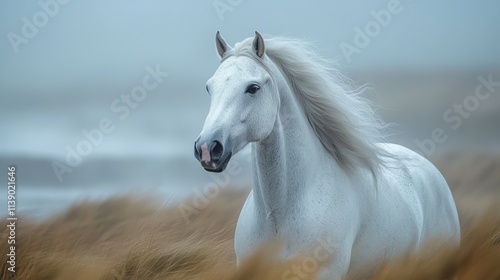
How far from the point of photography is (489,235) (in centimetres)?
314

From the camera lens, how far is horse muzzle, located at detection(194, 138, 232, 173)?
2.49 meters

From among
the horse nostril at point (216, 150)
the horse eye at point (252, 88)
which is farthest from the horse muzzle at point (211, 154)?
the horse eye at point (252, 88)

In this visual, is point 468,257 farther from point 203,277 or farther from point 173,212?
point 173,212

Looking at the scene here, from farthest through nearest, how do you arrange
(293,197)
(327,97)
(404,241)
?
(404,241), (327,97), (293,197)

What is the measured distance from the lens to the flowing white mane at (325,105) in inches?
118

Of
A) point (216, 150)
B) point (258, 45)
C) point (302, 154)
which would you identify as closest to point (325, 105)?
point (302, 154)

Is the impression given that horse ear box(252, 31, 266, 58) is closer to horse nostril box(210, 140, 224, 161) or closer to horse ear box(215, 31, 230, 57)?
horse ear box(215, 31, 230, 57)

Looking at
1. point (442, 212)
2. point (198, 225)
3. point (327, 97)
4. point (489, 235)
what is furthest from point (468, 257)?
Answer: point (198, 225)

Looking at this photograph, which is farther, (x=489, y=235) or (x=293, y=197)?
(x=489, y=235)

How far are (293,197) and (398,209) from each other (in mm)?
667
